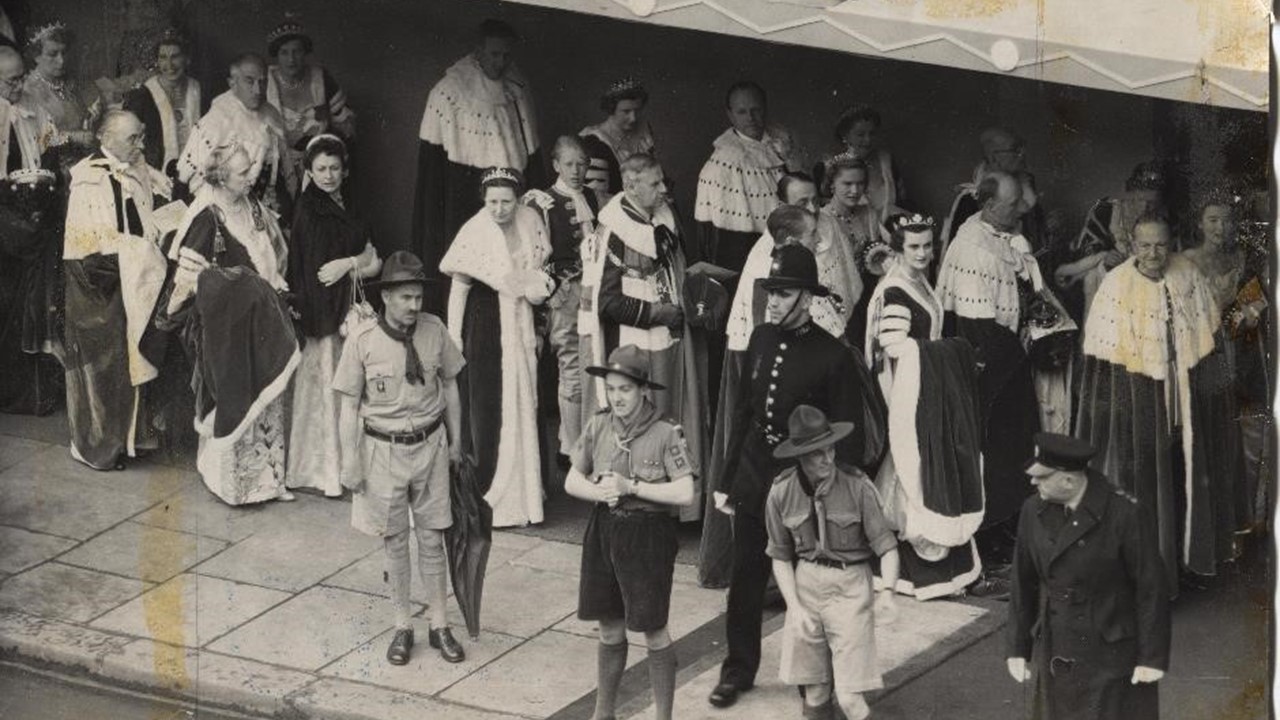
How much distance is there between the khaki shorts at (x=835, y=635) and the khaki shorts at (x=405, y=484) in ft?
5.36

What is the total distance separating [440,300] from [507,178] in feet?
1.91

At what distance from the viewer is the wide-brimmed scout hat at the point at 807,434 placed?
10.0m

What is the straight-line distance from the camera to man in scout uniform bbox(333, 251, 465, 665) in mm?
10969

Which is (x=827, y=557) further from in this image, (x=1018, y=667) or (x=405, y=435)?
(x=405, y=435)

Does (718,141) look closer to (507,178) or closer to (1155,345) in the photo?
(507,178)

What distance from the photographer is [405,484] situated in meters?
11.1

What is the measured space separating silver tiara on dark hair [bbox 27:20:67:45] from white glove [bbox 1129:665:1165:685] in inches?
214

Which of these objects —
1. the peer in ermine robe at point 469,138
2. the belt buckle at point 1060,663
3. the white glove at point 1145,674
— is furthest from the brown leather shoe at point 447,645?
the white glove at point 1145,674

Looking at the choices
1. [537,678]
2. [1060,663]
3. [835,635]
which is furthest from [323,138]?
[1060,663]

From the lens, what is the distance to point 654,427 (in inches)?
405

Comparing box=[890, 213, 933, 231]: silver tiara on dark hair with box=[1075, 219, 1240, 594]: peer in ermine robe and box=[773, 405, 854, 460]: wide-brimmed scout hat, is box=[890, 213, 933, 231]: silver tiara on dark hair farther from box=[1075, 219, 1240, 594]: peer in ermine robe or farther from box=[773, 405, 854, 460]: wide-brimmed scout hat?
box=[773, 405, 854, 460]: wide-brimmed scout hat

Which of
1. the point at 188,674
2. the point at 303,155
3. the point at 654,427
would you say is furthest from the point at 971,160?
the point at 188,674

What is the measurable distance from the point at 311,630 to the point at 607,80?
2613 mm

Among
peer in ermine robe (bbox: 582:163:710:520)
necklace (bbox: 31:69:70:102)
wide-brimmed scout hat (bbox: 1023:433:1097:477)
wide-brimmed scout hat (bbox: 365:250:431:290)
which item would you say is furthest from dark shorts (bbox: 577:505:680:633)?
necklace (bbox: 31:69:70:102)
